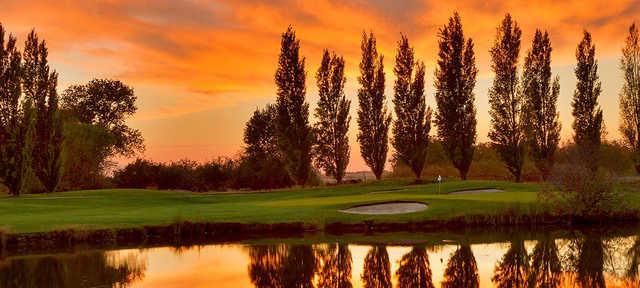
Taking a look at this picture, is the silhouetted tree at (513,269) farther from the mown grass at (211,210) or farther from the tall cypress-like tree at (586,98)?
the tall cypress-like tree at (586,98)

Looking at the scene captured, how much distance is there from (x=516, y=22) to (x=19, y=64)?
4464 cm

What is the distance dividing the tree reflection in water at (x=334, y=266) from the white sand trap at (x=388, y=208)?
8.88 metres

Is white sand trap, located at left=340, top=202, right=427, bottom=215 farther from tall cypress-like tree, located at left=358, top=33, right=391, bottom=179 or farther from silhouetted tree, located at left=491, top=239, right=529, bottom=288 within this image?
tall cypress-like tree, located at left=358, top=33, right=391, bottom=179

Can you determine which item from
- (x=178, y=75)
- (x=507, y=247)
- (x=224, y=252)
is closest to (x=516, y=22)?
(x=178, y=75)

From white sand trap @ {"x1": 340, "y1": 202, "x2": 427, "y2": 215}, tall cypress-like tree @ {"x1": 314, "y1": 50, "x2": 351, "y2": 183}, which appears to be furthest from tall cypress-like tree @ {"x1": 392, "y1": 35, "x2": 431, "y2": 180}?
white sand trap @ {"x1": 340, "y1": 202, "x2": 427, "y2": 215}

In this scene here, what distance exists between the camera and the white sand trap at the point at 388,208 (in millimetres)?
32784

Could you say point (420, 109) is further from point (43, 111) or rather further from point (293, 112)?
point (43, 111)

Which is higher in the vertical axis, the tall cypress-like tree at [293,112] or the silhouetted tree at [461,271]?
the tall cypress-like tree at [293,112]

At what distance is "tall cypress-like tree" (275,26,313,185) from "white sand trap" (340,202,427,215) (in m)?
21.2

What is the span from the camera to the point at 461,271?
17.9 m

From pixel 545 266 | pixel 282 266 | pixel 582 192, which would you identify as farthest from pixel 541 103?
pixel 282 266

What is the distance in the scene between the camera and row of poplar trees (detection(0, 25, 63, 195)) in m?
47.0

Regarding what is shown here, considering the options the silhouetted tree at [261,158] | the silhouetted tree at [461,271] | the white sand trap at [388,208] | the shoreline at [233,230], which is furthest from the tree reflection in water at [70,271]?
Result: the silhouetted tree at [261,158]

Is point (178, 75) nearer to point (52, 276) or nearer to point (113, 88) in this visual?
point (52, 276)
